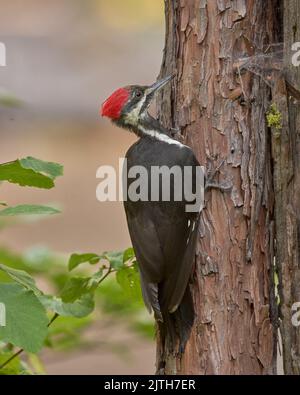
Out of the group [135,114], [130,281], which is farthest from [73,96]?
[130,281]

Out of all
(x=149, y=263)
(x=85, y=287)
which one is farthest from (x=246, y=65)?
(x=85, y=287)

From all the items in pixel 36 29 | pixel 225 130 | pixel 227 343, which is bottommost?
pixel 227 343

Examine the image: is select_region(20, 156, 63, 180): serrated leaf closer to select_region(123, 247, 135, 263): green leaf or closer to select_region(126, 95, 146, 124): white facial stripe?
select_region(123, 247, 135, 263): green leaf

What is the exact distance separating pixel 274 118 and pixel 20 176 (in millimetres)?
1290

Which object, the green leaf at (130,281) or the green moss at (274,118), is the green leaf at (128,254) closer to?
the green leaf at (130,281)

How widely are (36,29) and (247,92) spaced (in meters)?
10.00

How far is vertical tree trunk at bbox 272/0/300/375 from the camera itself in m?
3.62

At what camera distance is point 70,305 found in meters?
3.62

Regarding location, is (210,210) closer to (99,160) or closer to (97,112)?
(99,160)

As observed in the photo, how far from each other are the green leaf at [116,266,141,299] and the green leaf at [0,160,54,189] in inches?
33.6

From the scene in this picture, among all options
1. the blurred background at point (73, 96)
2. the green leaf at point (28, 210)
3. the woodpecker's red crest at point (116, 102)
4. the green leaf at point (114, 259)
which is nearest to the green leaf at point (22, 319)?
the green leaf at point (28, 210)

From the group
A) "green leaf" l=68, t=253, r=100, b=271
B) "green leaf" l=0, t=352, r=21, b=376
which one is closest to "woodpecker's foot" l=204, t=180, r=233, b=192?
"green leaf" l=68, t=253, r=100, b=271

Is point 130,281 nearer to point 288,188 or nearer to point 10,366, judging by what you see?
point 10,366

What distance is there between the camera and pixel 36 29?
1318cm
